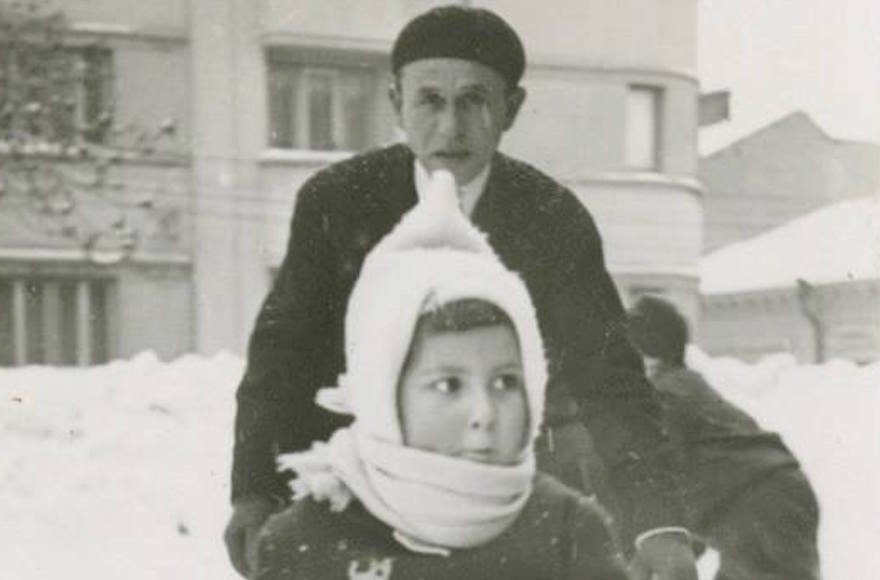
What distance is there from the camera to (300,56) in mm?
1848

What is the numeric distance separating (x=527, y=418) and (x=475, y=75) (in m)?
0.29

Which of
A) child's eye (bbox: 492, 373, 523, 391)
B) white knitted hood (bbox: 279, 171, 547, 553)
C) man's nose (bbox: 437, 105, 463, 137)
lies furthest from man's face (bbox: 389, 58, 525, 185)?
child's eye (bbox: 492, 373, 523, 391)

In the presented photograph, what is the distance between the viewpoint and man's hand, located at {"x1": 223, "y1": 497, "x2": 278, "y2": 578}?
1028mm

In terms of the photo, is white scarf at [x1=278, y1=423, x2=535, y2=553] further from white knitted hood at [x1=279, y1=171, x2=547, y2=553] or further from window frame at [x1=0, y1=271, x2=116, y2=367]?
window frame at [x1=0, y1=271, x2=116, y2=367]

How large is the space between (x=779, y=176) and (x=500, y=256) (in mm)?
1597

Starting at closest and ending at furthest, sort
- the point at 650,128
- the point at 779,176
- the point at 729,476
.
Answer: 1. the point at 650,128
2. the point at 729,476
3. the point at 779,176

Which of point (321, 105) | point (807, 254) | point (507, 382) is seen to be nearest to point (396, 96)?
point (507, 382)

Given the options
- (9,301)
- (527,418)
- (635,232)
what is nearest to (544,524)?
(527,418)

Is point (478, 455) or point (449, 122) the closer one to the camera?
point (478, 455)

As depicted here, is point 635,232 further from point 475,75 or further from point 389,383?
point 389,383

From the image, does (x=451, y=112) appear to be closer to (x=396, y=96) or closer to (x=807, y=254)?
(x=396, y=96)

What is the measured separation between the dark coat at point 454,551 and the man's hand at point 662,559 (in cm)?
17

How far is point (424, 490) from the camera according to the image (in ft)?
3.01

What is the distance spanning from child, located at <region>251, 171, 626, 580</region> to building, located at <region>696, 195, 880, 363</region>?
1134mm
